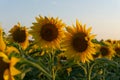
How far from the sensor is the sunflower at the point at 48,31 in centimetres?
534

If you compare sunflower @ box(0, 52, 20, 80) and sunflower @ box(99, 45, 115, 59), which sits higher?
sunflower @ box(99, 45, 115, 59)

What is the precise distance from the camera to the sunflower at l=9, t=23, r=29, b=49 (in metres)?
7.46

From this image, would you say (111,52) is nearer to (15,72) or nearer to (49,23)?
(49,23)

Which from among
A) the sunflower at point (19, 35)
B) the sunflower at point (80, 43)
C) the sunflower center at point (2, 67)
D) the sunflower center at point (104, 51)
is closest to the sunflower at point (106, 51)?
the sunflower center at point (104, 51)

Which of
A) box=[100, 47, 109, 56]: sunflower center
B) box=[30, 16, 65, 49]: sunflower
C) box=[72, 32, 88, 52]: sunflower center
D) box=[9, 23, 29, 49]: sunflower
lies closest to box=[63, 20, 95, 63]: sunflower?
box=[72, 32, 88, 52]: sunflower center

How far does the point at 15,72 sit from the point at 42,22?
359 cm

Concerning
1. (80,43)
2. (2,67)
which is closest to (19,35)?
(80,43)

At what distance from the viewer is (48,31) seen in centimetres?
530

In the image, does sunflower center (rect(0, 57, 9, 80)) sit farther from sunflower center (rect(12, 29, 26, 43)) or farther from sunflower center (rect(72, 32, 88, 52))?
sunflower center (rect(12, 29, 26, 43))

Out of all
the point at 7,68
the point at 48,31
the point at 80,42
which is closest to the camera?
the point at 7,68

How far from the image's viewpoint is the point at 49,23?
213 inches

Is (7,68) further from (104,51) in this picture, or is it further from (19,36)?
(104,51)

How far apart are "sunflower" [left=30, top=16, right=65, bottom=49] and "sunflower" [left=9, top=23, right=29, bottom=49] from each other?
1.97 meters

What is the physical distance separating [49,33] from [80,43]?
747 millimetres
